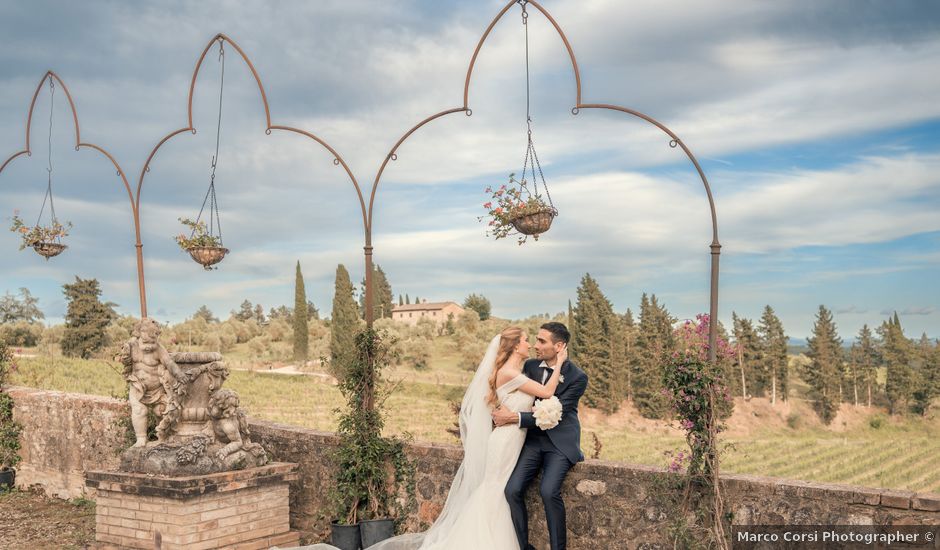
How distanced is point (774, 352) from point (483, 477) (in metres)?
48.5

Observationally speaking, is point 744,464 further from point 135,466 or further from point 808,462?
point 135,466

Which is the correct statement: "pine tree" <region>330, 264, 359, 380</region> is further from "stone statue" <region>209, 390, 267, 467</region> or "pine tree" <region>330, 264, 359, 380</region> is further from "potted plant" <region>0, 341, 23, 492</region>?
"stone statue" <region>209, 390, 267, 467</region>

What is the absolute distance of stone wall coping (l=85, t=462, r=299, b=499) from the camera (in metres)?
7.00

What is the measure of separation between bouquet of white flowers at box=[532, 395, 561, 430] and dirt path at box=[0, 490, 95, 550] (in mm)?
4982

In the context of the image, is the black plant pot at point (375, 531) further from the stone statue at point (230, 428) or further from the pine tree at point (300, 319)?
the pine tree at point (300, 319)

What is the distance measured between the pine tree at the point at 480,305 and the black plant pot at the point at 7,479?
46.2m

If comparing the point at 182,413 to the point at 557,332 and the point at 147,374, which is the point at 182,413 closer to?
the point at 147,374

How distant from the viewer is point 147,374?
7930 mm

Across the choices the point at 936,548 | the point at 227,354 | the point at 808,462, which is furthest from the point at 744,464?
the point at 936,548

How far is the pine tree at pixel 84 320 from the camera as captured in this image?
3681cm

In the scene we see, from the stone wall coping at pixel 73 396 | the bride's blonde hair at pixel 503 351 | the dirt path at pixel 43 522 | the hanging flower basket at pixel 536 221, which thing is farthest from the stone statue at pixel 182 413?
the hanging flower basket at pixel 536 221

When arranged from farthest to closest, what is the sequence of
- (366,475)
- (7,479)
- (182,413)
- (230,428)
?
(7,479) < (182,413) < (230,428) < (366,475)

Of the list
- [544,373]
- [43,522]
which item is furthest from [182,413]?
[544,373]

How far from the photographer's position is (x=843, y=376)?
53469 millimetres
